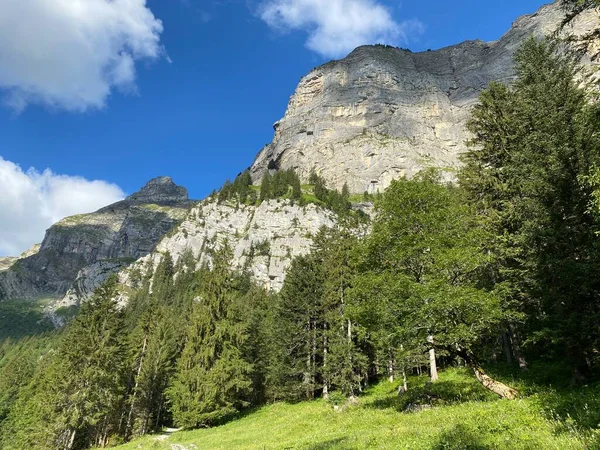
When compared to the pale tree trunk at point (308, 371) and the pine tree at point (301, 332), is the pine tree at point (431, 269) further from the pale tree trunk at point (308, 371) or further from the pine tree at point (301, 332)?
the pale tree trunk at point (308, 371)

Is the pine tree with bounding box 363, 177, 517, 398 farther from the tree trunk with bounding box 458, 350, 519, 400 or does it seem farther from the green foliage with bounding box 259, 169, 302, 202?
the green foliage with bounding box 259, 169, 302, 202

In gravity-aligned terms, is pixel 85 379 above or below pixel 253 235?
below

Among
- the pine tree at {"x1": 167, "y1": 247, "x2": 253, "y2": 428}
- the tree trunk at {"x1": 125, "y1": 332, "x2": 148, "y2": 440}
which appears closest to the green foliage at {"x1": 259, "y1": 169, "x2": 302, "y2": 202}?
the tree trunk at {"x1": 125, "y1": 332, "x2": 148, "y2": 440}

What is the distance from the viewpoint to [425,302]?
14.2 m

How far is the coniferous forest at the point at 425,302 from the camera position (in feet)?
47.1

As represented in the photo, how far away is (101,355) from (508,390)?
1301 inches

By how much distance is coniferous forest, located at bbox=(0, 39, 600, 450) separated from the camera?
47.1 feet

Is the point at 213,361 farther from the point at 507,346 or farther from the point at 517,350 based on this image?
the point at 517,350

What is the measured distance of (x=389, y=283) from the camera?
621 inches

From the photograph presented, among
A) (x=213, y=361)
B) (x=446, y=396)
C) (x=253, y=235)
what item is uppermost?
(x=253, y=235)

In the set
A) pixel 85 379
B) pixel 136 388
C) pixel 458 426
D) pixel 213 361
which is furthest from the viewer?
pixel 136 388

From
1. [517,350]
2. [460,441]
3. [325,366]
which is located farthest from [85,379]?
[517,350]

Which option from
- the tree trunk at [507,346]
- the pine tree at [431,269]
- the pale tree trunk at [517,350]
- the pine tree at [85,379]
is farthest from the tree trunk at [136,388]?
the pale tree trunk at [517,350]

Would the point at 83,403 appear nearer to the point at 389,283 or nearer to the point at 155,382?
the point at 155,382
